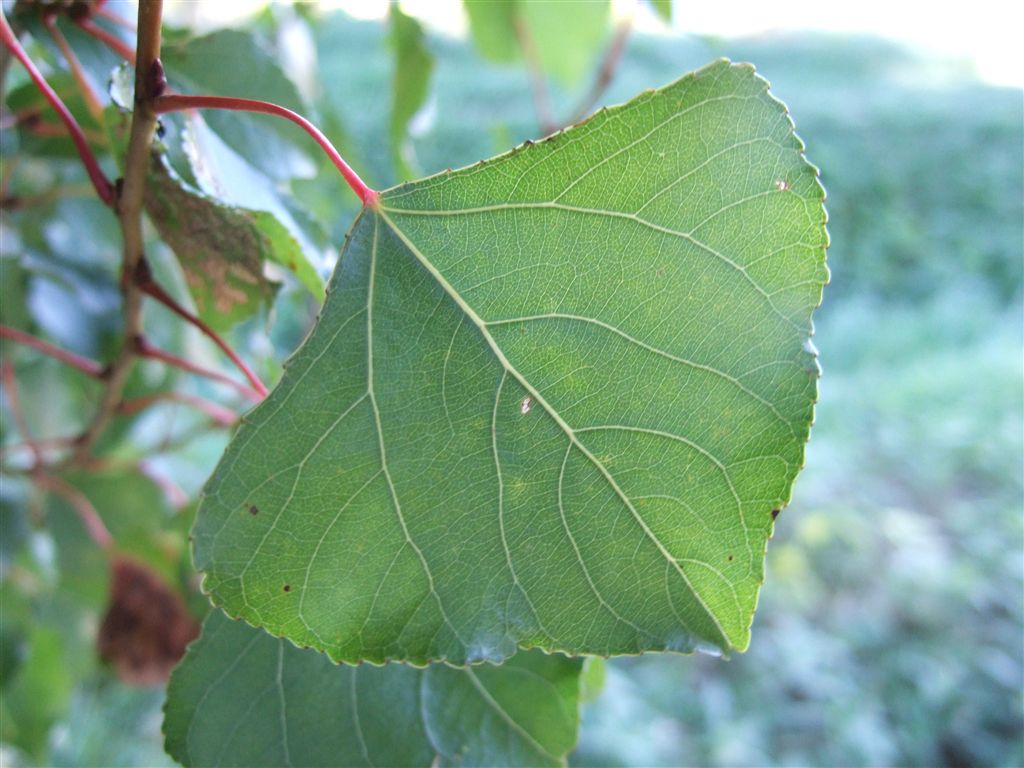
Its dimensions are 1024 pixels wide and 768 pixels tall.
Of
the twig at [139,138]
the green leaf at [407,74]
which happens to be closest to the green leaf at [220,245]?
the twig at [139,138]

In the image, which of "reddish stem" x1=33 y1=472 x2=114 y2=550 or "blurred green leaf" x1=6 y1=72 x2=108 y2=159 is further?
"reddish stem" x1=33 y1=472 x2=114 y2=550

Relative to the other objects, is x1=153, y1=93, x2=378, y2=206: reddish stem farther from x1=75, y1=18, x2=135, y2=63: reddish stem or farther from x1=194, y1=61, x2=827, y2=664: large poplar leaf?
x1=75, y1=18, x2=135, y2=63: reddish stem

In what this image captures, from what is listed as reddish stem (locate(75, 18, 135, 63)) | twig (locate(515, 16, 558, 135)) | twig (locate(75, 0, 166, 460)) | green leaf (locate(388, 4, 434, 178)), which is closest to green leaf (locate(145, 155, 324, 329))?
twig (locate(75, 0, 166, 460))

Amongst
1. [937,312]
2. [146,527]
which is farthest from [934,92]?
[146,527]

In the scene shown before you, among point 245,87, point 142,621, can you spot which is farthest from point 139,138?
point 142,621

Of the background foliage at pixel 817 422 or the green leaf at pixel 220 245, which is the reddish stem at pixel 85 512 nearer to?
the background foliage at pixel 817 422

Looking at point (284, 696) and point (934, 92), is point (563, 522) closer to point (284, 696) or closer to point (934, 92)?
point (284, 696)
